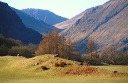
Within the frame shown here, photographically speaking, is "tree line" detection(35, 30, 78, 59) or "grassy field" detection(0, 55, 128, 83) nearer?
"grassy field" detection(0, 55, 128, 83)

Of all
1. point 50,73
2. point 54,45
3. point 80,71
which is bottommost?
point 50,73

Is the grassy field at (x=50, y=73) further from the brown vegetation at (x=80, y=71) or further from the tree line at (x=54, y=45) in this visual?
the tree line at (x=54, y=45)

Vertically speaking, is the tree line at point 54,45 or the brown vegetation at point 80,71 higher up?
the tree line at point 54,45

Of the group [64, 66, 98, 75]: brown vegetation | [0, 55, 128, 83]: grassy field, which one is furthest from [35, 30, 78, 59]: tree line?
[64, 66, 98, 75]: brown vegetation

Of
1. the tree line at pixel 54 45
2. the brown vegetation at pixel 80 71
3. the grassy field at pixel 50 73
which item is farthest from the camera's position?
the tree line at pixel 54 45

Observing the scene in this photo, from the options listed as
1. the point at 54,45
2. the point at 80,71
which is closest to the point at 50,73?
the point at 80,71

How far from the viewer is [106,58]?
131750 mm

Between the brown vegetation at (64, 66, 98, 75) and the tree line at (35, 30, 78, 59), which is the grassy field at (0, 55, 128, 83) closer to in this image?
the brown vegetation at (64, 66, 98, 75)

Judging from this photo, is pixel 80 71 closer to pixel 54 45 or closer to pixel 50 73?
pixel 50 73

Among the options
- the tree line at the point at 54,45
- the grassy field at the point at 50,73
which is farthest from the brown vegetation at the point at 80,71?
the tree line at the point at 54,45

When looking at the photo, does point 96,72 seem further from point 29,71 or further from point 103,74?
point 29,71

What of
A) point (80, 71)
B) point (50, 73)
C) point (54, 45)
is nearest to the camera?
point (80, 71)

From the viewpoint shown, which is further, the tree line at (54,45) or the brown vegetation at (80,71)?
the tree line at (54,45)

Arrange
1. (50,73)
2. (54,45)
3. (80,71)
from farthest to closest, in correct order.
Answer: (54,45) → (50,73) → (80,71)
